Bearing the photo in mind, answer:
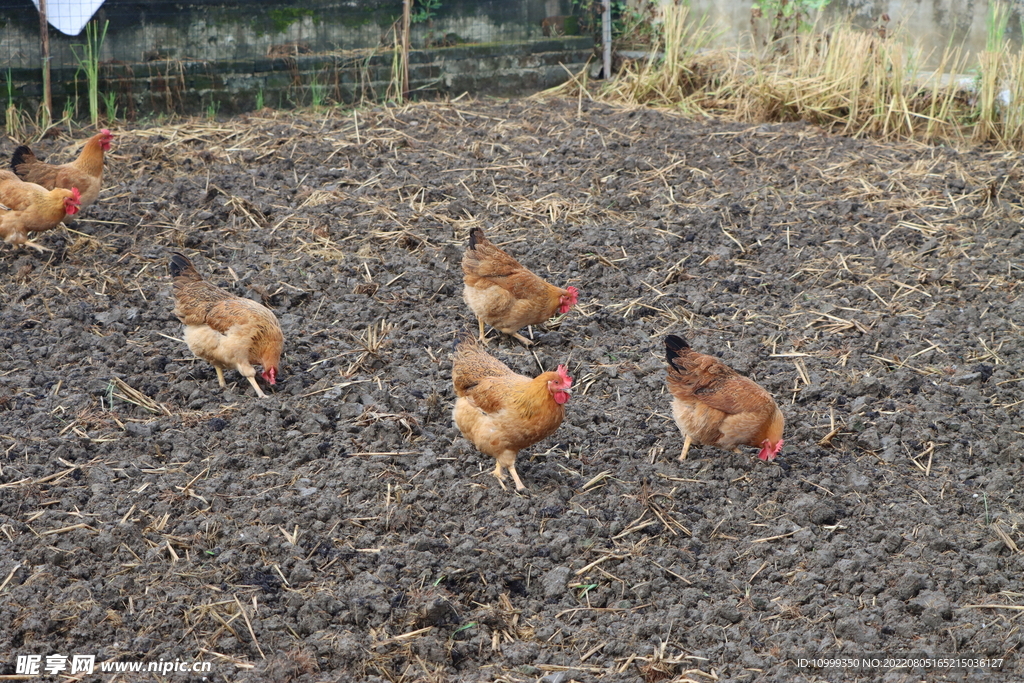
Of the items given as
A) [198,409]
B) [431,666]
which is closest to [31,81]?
[198,409]

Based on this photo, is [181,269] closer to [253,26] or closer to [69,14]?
[69,14]

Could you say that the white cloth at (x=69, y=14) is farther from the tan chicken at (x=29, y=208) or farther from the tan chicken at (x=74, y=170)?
the tan chicken at (x=29, y=208)

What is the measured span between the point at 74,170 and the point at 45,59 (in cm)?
226

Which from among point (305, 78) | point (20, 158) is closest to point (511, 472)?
point (20, 158)

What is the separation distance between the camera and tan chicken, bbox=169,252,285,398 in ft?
14.8

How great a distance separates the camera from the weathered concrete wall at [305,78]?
817cm

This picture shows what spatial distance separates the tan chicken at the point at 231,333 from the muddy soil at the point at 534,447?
0.18 m

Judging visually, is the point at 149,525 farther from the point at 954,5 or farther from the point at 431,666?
the point at 954,5

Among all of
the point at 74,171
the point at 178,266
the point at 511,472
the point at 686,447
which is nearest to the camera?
the point at 511,472

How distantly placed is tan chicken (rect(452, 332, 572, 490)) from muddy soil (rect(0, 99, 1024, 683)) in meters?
0.23

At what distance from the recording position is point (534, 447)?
14.2ft

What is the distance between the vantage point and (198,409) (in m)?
4.48

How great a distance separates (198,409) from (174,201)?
2660 mm

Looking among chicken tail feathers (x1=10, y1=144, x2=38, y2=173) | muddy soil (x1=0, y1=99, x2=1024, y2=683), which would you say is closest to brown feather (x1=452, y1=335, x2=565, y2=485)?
muddy soil (x1=0, y1=99, x2=1024, y2=683)
